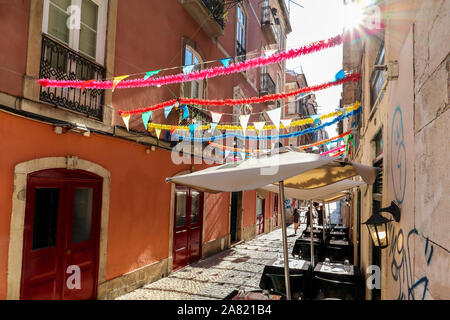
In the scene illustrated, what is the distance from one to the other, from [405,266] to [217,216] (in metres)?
10.2

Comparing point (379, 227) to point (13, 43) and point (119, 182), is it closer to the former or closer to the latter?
point (119, 182)

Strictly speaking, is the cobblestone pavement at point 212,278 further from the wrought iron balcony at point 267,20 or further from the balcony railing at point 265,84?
the wrought iron balcony at point 267,20

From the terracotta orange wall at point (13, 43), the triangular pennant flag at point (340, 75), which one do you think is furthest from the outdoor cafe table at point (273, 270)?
the terracotta orange wall at point (13, 43)

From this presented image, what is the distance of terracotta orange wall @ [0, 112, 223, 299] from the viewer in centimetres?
473

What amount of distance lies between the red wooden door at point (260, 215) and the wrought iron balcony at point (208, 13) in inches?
406

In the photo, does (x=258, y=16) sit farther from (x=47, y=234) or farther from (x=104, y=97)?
(x=47, y=234)

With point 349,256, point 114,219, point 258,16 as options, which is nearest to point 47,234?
point 114,219

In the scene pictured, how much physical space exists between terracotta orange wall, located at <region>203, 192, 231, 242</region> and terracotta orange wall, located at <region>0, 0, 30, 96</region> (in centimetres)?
753

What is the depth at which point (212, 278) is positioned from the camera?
884 cm

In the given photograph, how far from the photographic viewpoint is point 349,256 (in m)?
9.22

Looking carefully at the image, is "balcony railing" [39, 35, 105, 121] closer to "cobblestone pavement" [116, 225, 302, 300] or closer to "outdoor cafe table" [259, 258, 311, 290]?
"cobblestone pavement" [116, 225, 302, 300]

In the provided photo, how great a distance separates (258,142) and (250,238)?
5.61 m

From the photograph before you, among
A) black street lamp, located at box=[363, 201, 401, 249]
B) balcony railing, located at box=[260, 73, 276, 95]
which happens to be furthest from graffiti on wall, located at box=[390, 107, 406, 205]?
balcony railing, located at box=[260, 73, 276, 95]

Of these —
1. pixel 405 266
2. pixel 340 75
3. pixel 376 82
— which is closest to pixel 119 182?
pixel 340 75
